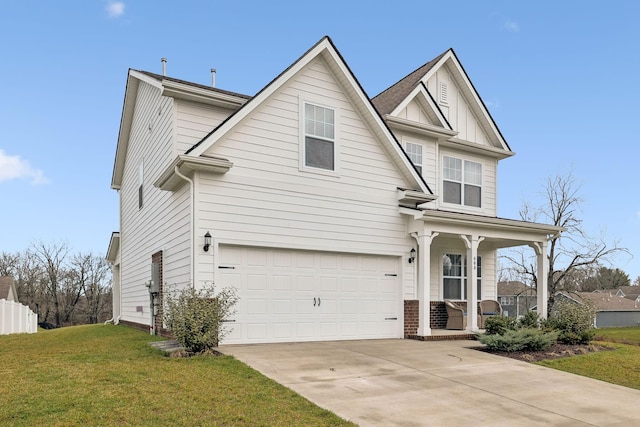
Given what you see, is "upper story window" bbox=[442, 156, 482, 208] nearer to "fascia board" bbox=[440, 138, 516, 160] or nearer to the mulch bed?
"fascia board" bbox=[440, 138, 516, 160]

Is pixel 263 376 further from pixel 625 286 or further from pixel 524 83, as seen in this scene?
pixel 625 286

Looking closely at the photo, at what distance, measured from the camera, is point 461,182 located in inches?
656

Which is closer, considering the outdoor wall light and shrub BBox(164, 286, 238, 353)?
shrub BBox(164, 286, 238, 353)

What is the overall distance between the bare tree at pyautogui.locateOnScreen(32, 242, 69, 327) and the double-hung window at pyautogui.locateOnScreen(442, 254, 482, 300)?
41.8 metres

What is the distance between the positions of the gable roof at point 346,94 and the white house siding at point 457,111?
184 inches

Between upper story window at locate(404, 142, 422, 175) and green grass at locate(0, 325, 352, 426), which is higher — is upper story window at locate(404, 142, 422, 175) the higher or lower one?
the higher one

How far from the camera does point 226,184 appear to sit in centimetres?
1074

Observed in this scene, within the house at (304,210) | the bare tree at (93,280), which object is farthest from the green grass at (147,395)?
the bare tree at (93,280)

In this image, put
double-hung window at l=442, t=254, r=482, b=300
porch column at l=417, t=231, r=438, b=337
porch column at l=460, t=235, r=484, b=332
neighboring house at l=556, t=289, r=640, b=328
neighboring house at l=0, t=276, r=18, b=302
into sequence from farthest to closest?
1. neighboring house at l=556, t=289, r=640, b=328
2. neighboring house at l=0, t=276, r=18, b=302
3. double-hung window at l=442, t=254, r=482, b=300
4. porch column at l=460, t=235, r=484, b=332
5. porch column at l=417, t=231, r=438, b=337

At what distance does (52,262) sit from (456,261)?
140ft

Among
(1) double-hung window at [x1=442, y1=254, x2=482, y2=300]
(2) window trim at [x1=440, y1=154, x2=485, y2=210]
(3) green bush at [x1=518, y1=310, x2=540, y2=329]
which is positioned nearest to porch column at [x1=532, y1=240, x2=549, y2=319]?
(3) green bush at [x1=518, y1=310, x2=540, y2=329]

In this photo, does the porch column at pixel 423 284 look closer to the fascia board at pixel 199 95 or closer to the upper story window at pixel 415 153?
the upper story window at pixel 415 153

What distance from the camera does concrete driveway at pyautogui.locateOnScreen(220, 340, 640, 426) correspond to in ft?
20.1

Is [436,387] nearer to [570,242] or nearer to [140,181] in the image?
[140,181]
